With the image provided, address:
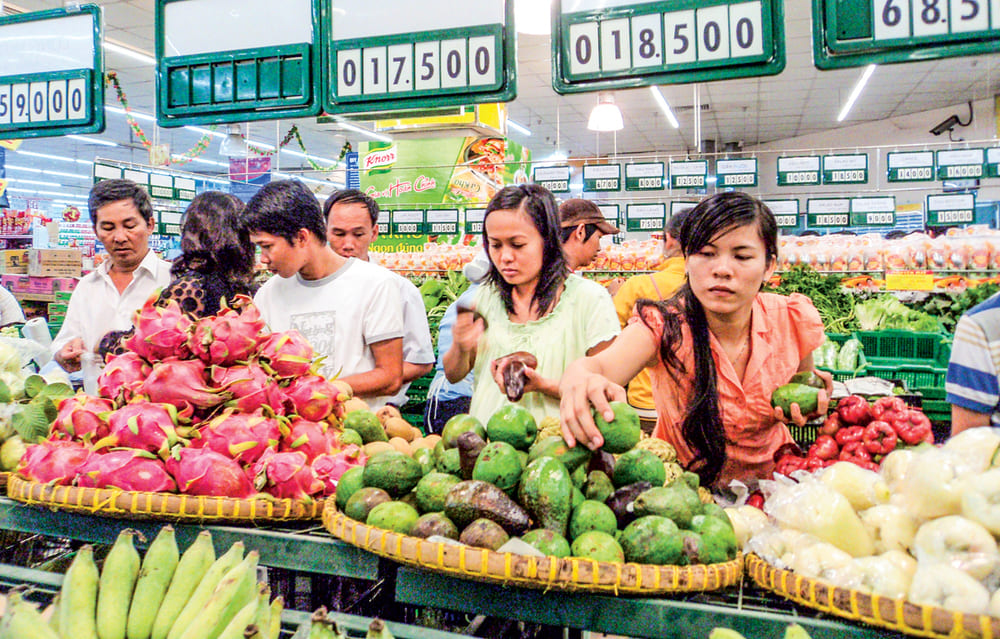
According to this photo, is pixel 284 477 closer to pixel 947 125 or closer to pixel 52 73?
pixel 52 73

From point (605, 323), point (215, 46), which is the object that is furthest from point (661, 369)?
point (215, 46)

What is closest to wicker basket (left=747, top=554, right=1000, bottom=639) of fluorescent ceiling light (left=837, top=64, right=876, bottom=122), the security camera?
fluorescent ceiling light (left=837, top=64, right=876, bottom=122)

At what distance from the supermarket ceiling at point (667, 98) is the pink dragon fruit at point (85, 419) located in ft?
21.4

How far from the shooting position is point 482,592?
124 centimetres

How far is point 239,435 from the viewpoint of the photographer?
1.58m

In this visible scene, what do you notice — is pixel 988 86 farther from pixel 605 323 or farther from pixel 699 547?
pixel 699 547

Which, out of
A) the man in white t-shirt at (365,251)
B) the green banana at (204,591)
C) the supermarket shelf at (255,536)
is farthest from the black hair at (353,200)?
the green banana at (204,591)

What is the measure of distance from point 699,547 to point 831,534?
8.6 inches

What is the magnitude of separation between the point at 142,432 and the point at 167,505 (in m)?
0.20

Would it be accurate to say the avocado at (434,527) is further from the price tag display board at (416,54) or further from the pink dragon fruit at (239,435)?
the price tag display board at (416,54)

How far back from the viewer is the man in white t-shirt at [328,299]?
2.54m

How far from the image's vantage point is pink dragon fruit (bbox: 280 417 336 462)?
1.68 m

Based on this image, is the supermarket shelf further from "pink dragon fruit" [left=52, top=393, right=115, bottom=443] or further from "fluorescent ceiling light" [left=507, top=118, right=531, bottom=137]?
"fluorescent ceiling light" [left=507, top=118, right=531, bottom=137]

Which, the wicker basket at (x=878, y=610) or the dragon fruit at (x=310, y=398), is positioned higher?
the dragon fruit at (x=310, y=398)
